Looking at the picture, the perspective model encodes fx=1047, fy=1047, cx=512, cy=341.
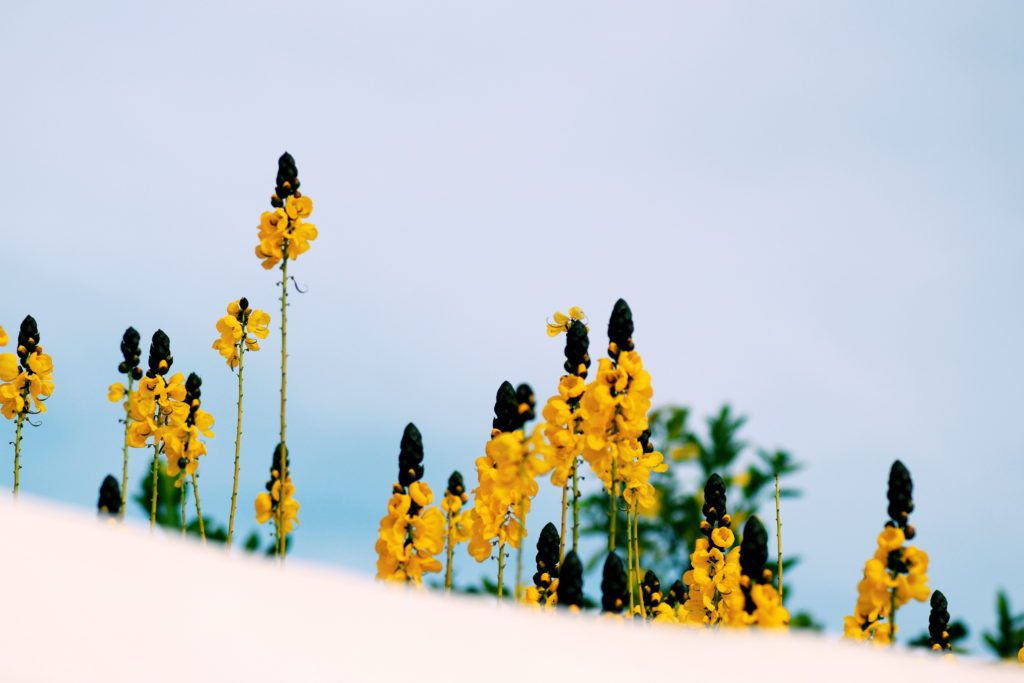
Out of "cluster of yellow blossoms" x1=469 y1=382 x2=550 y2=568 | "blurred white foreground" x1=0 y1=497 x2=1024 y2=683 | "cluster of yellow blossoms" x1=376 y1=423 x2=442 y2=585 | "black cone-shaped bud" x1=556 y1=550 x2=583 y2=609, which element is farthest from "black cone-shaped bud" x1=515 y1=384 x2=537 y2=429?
"blurred white foreground" x1=0 y1=497 x2=1024 y2=683

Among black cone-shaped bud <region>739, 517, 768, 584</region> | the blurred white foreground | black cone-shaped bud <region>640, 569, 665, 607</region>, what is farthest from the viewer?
black cone-shaped bud <region>640, 569, 665, 607</region>

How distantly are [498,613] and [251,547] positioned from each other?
9154 millimetres

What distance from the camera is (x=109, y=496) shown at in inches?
209

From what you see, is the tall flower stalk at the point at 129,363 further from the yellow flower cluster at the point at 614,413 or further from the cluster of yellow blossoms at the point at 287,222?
the yellow flower cluster at the point at 614,413

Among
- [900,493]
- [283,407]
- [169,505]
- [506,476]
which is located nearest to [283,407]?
[283,407]

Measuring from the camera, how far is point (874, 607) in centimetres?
364

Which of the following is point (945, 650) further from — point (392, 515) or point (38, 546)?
point (38, 546)

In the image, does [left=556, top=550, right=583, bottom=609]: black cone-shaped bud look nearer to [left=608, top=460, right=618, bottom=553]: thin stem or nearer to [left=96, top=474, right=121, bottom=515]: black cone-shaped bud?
[left=608, top=460, right=618, bottom=553]: thin stem

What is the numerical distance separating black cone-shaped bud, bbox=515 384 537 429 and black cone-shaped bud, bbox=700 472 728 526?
1.10 m

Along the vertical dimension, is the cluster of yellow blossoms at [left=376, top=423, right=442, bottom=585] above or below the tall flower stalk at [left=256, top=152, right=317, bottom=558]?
below

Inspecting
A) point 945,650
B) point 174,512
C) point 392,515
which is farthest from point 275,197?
point 174,512

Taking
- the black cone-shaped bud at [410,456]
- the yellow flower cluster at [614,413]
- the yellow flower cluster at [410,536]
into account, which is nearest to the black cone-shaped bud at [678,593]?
the yellow flower cluster at [614,413]

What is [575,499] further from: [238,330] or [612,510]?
[238,330]

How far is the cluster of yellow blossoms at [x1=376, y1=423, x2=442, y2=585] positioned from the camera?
15.3ft
